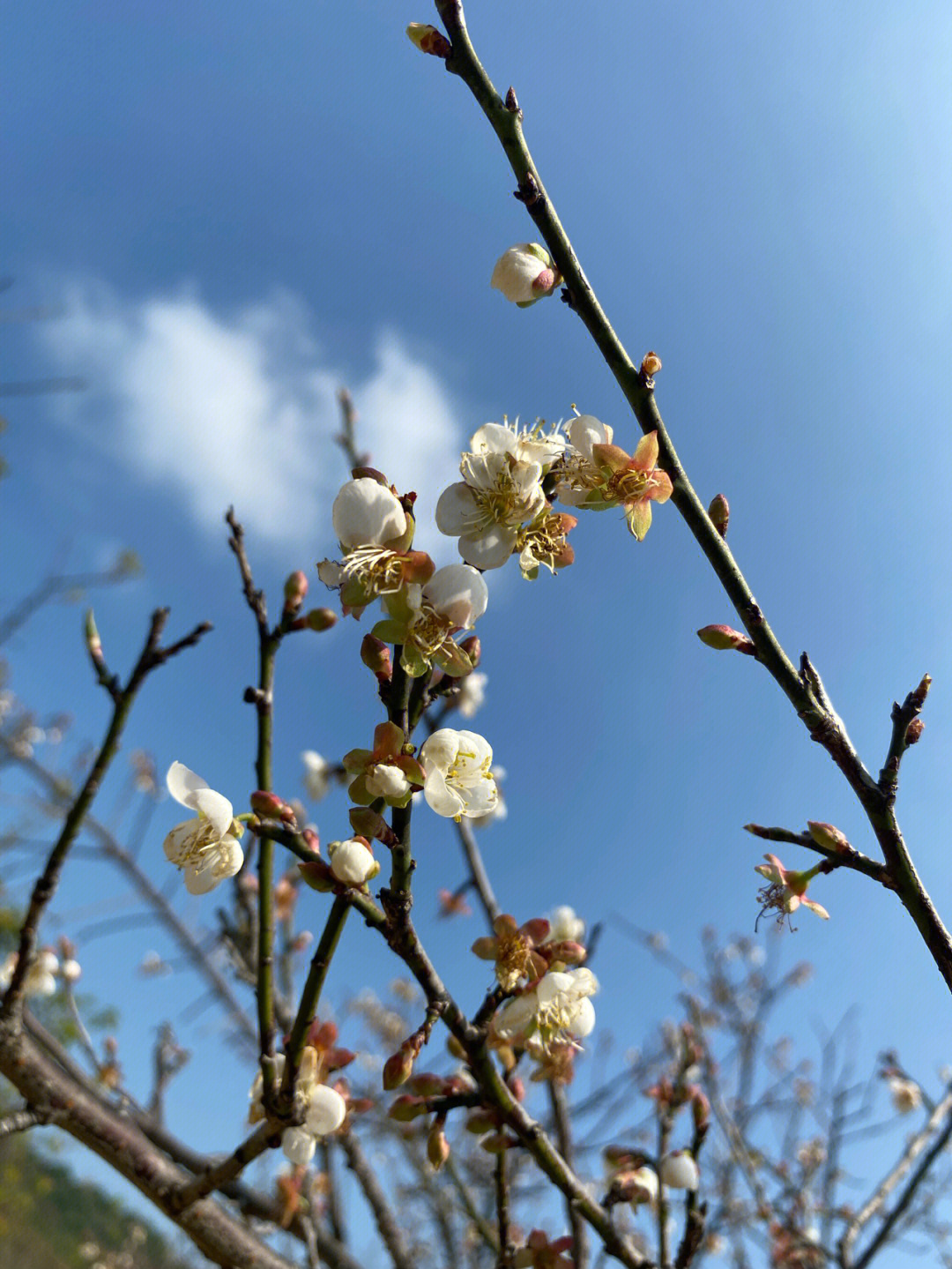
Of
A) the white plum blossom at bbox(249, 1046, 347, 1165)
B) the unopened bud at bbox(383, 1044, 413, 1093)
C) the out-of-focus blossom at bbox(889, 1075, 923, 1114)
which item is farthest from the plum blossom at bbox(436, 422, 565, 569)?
the out-of-focus blossom at bbox(889, 1075, 923, 1114)

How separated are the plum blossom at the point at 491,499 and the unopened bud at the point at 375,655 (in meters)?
0.17

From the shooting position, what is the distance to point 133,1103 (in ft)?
7.15

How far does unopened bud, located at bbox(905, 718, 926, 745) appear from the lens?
0.99 m

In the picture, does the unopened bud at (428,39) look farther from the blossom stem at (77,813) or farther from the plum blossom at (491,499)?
the blossom stem at (77,813)

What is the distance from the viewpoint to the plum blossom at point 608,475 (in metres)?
1.06

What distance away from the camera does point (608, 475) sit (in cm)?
112

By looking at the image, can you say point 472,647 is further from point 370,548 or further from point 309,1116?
point 309,1116

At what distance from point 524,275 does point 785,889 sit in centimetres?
90

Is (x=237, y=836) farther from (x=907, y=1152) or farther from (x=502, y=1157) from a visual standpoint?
(x=907, y=1152)

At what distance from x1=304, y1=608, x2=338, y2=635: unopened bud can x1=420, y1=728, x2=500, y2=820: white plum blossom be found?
526 mm

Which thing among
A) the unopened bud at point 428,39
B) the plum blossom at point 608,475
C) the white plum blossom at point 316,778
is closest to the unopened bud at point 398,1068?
the plum blossom at point 608,475

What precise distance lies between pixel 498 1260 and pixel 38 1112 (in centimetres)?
87

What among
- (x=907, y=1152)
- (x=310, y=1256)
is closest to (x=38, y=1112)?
(x=310, y=1256)

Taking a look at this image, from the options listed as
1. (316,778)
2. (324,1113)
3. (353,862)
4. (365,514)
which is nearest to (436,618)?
(365,514)
